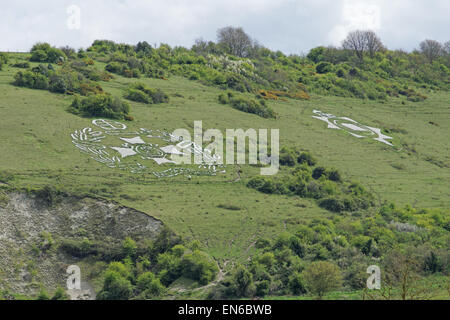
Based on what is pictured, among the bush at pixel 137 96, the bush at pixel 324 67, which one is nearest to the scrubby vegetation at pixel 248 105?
the bush at pixel 137 96

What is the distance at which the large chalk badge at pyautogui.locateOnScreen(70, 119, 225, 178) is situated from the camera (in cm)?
6138

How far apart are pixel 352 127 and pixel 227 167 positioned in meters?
31.8

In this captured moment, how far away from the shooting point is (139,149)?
6538 cm

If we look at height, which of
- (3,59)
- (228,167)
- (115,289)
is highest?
(3,59)

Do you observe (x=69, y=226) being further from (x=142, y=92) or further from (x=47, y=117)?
(x=142, y=92)

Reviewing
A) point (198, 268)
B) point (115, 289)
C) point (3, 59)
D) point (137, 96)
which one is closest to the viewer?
point (115, 289)

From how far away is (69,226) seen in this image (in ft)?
159

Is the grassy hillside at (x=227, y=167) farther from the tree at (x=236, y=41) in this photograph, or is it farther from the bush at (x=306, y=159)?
the tree at (x=236, y=41)

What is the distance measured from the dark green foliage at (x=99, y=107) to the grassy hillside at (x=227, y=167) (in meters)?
1.44

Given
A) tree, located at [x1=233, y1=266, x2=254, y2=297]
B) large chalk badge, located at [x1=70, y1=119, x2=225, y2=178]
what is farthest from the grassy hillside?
tree, located at [x1=233, y1=266, x2=254, y2=297]

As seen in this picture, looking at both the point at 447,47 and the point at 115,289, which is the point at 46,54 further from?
the point at 447,47

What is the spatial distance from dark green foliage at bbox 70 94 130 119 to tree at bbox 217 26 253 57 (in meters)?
58.4

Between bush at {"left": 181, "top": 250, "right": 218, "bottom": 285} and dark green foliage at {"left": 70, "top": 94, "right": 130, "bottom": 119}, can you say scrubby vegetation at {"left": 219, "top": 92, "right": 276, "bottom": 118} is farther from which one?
bush at {"left": 181, "top": 250, "right": 218, "bottom": 285}

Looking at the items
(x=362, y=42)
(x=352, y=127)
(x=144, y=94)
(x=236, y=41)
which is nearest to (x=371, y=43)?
(x=362, y=42)
